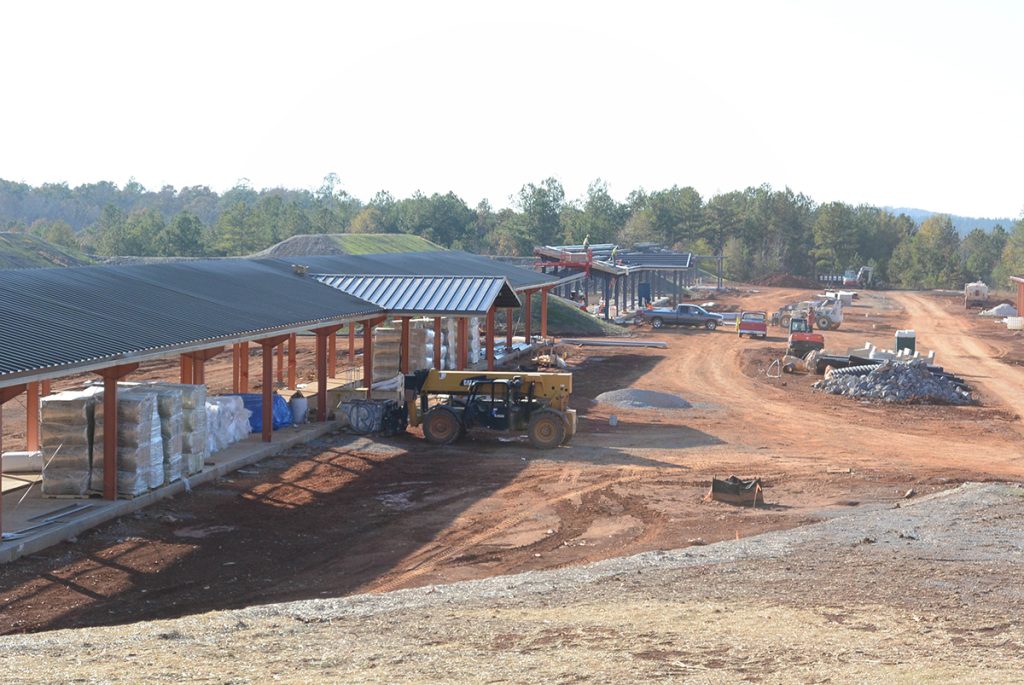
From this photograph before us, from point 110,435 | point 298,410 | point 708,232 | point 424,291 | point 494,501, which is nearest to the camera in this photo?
point 110,435

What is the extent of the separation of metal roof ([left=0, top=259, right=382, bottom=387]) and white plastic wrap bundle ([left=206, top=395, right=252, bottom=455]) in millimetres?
1820

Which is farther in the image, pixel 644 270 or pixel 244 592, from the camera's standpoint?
pixel 644 270

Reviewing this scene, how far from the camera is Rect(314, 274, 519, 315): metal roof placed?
31.1 meters

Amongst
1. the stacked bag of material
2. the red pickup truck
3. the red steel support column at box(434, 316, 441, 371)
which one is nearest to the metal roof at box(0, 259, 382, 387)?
the stacked bag of material

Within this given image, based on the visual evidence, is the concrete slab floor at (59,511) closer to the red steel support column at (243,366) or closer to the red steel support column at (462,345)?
the red steel support column at (243,366)

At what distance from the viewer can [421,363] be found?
113 ft

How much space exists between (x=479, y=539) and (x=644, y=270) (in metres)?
60.3

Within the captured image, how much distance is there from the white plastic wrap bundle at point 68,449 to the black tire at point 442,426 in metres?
8.82

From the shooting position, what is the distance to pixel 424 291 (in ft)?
105

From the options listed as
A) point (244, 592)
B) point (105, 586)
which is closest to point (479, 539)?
point (244, 592)

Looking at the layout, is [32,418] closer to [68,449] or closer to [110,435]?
[68,449]

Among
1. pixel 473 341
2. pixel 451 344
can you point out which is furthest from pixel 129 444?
pixel 473 341

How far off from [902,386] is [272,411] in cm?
1979

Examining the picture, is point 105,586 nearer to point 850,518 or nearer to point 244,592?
point 244,592
